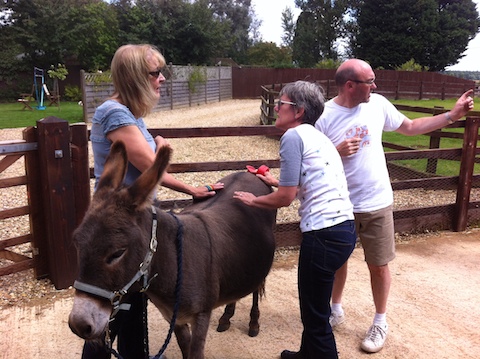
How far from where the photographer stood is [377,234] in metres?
3.26

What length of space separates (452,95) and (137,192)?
110ft

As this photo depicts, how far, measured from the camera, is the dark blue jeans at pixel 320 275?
2.51 m

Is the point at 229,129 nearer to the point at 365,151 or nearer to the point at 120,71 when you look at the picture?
the point at 365,151

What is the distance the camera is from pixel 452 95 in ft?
102

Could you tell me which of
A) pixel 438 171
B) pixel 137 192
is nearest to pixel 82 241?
pixel 137 192

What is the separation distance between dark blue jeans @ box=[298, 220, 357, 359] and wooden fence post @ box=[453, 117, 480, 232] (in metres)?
4.12

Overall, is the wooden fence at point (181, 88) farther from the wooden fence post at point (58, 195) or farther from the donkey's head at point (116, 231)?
the donkey's head at point (116, 231)

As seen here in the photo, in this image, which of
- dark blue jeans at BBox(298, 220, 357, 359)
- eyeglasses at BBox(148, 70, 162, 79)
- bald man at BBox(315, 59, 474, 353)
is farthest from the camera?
bald man at BBox(315, 59, 474, 353)

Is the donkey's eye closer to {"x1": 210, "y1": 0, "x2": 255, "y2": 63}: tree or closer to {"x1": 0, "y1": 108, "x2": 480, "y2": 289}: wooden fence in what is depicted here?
{"x1": 0, "y1": 108, "x2": 480, "y2": 289}: wooden fence

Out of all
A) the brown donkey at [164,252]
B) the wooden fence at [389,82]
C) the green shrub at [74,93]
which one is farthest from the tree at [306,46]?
the brown donkey at [164,252]

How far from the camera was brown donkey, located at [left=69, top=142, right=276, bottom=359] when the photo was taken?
1.89 metres

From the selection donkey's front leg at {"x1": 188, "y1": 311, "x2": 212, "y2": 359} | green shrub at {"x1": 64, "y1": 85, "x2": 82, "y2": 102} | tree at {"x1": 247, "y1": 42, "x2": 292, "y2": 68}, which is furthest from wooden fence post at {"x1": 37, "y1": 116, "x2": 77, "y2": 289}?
tree at {"x1": 247, "y1": 42, "x2": 292, "y2": 68}

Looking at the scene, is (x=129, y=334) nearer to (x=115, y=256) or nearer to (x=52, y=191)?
(x=115, y=256)

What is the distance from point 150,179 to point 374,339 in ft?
8.10
